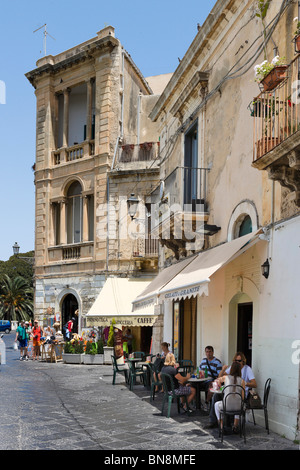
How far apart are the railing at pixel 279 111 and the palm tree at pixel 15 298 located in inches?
1770

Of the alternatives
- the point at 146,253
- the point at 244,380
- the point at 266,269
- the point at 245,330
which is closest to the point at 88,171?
the point at 146,253

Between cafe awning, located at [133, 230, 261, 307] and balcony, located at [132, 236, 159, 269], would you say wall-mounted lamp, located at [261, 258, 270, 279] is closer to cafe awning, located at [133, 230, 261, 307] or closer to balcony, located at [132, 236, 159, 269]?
cafe awning, located at [133, 230, 261, 307]

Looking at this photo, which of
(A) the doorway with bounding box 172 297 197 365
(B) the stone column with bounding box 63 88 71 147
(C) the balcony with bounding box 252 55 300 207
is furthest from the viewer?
(B) the stone column with bounding box 63 88 71 147

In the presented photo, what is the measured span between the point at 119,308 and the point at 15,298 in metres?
37.5

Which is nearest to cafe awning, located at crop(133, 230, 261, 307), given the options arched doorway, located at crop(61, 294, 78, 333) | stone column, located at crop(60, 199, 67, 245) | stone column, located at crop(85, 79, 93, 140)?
arched doorway, located at crop(61, 294, 78, 333)

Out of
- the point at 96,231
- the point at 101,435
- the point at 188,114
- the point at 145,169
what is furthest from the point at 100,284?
the point at 101,435

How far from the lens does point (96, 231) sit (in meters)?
22.9

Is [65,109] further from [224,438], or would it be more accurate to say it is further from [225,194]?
[224,438]

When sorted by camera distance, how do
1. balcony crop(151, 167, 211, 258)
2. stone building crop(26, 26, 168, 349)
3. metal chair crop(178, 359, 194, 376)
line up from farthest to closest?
stone building crop(26, 26, 168, 349) < balcony crop(151, 167, 211, 258) < metal chair crop(178, 359, 194, 376)

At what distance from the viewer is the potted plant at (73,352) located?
64.6ft

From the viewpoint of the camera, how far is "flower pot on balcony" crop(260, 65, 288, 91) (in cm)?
766

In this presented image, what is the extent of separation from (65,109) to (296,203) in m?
19.0

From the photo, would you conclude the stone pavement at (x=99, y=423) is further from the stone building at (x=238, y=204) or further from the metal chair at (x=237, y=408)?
the stone building at (x=238, y=204)

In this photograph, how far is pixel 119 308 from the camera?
1655 centimetres
